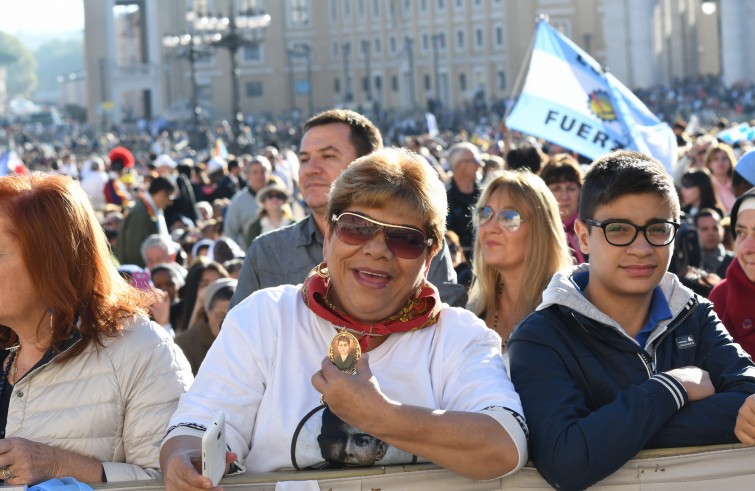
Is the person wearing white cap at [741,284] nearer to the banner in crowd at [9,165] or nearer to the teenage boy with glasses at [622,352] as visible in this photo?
the teenage boy with glasses at [622,352]

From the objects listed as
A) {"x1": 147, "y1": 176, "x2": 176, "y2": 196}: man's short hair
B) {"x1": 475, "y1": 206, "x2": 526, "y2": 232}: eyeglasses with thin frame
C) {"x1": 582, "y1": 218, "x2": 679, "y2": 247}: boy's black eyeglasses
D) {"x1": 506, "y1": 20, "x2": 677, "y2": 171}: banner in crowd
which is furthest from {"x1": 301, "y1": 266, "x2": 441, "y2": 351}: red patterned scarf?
{"x1": 147, "y1": 176, "x2": 176, "y2": 196}: man's short hair

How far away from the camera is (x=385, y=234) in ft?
9.86

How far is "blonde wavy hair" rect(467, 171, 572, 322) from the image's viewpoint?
470 centimetres

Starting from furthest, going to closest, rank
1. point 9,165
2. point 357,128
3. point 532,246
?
1. point 9,165
2. point 357,128
3. point 532,246

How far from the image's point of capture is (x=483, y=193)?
499cm

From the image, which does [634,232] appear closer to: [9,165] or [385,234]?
[385,234]

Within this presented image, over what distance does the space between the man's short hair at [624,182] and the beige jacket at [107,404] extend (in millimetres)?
1166

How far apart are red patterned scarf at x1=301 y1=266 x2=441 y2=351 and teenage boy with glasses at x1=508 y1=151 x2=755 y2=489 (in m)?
0.29

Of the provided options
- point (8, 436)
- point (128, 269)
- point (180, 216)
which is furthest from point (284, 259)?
point (180, 216)

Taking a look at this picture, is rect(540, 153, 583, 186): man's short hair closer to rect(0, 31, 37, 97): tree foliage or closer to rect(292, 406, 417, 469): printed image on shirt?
rect(292, 406, 417, 469): printed image on shirt

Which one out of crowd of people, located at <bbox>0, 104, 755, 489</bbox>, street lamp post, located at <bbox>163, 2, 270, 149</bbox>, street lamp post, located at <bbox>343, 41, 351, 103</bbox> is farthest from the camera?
street lamp post, located at <bbox>343, 41, 351, 103</bbox>

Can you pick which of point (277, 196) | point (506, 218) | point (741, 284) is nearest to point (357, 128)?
point (506, 218)

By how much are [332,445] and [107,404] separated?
0.70 metres

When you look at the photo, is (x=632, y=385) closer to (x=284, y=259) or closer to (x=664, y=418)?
(x=664, y=418)
